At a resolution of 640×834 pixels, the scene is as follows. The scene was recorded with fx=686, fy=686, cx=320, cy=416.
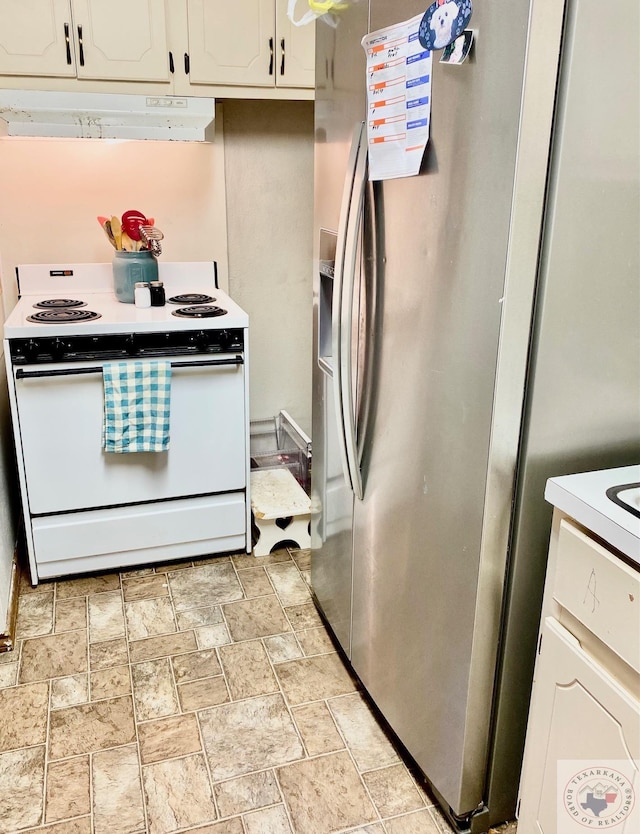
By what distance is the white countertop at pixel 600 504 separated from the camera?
1.04 meters

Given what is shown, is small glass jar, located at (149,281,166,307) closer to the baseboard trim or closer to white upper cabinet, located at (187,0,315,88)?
white upper cabinet, located at (187,0,315,88)

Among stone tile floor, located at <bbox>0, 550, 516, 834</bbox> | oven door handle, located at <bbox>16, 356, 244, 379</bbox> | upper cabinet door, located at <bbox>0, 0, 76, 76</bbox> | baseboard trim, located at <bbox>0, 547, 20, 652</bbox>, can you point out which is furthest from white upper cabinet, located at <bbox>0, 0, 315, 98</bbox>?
stone tile floor, located at <bbox>0, 550, 516, 834</bbox>

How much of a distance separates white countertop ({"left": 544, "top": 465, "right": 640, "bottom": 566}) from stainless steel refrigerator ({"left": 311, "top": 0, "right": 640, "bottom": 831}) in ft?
0.27

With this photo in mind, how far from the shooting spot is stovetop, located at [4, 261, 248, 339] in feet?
7.65

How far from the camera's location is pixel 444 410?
140 centimetres

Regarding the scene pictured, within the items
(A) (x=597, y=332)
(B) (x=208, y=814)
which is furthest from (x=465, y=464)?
(B) (x=208, y=814)

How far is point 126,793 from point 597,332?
153 centimetres

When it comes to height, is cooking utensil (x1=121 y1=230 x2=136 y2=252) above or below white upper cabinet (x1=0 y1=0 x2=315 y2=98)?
below

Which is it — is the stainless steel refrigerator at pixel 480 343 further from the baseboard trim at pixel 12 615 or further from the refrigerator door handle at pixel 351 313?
the baseboard trim at pixel 12 615

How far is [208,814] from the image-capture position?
5.38 ft

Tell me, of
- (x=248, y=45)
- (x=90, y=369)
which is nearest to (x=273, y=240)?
(x=248, y=45)

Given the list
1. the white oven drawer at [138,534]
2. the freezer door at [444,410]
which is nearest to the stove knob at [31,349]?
the white oven drawer at [138,534]

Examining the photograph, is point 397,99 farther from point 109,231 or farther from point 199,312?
point 109,231

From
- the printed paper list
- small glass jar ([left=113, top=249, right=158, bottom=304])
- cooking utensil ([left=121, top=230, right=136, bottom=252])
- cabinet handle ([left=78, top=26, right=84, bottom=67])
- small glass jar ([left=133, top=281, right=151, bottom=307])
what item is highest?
cabinet handle ([left=78, top=26, right=84, bottom=67])
